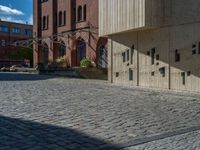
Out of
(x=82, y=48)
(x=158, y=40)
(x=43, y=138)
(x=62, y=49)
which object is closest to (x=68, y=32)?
(x=82, y=48)

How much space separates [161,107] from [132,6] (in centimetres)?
937

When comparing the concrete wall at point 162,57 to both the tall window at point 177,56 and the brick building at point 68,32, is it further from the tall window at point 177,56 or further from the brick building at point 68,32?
the brick building at point 68,32

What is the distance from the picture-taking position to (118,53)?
24141mm

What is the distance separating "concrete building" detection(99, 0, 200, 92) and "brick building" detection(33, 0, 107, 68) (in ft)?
48.7

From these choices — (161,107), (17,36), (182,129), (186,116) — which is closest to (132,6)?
(161,107)

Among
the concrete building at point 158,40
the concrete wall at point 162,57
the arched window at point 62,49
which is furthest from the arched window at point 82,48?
the concrete building at point 158,40

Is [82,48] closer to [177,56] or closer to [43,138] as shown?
[177,56]

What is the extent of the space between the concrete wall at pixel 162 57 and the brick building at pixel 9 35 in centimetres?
6605

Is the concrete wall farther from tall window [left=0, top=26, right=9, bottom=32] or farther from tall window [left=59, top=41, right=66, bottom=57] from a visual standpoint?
tall window [left=0, top=26, right=9, bottom=32]

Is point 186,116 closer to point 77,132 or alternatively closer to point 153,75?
point 77,132

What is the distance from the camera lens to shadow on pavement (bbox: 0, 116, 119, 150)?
6949mm

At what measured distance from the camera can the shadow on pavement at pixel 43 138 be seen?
695cm

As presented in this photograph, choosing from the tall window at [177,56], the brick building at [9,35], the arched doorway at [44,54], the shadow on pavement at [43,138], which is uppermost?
the brick building at [9,35]

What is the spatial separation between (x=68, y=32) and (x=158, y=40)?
24143mm
